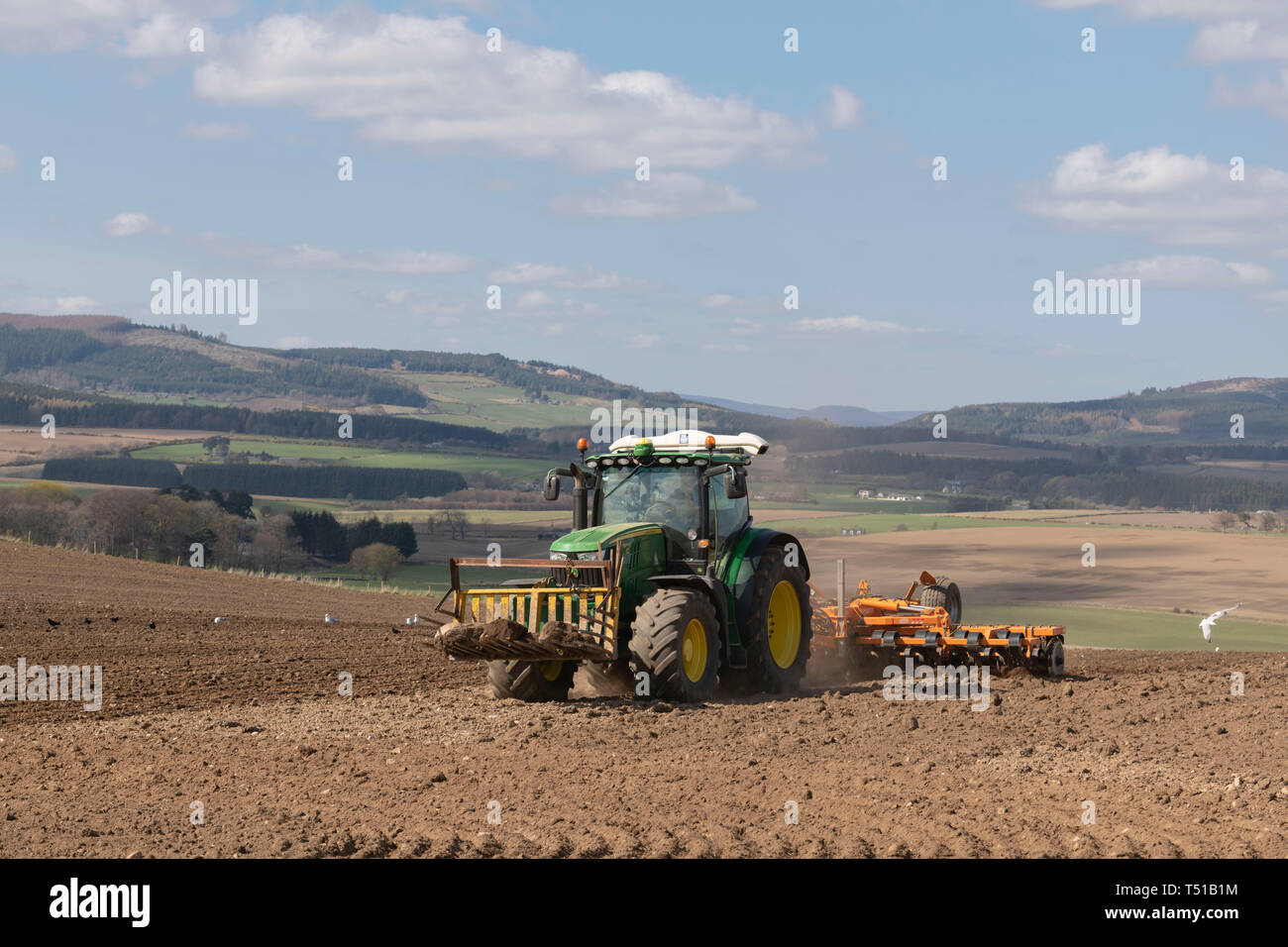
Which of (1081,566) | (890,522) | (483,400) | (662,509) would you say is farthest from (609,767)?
(483,400)

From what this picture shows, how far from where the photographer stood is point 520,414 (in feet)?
519

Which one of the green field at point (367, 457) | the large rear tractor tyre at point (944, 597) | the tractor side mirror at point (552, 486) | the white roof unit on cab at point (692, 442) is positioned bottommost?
the large rear tractor tyre at point (944, 597)

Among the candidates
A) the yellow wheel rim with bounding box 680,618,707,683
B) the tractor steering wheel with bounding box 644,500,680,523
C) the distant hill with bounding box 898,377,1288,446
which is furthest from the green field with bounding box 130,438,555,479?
the yellow wheel rim with bounding box 680,618,707,683

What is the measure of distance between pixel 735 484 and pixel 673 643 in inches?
74.2

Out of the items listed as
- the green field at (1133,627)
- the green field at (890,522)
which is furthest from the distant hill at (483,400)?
the green field at (1133,627)

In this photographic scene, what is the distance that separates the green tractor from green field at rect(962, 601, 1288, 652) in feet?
53.5

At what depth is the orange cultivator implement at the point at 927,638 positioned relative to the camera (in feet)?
51.2

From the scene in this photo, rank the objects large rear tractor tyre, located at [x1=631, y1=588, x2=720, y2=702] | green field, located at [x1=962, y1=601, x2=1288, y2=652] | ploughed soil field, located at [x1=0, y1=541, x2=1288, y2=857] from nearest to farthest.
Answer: ploughed soil field, located at [x1=0, y1=541, x2=1288, y2=857], large rear tractor tyre, located at [x1=631, y1=588, x2=720, y2=702], green field, located at [x1=962, y1=601, x2=1288, y2=652]

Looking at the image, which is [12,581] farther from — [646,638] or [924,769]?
[924,769]

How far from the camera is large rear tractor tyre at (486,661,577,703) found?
13.1 m

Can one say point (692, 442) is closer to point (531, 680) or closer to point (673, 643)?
point (673, 643)

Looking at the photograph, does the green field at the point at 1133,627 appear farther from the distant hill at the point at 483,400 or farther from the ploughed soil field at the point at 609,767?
the distant hill at the point at 483,400

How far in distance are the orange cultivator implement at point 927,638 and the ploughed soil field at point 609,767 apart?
0.40m

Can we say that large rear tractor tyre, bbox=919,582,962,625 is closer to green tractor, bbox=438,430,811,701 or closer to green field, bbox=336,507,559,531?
green tractor, bbox=438,430,811,701
